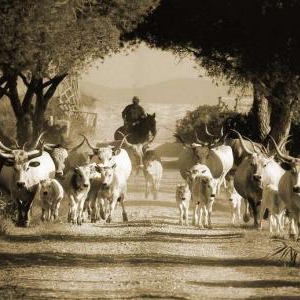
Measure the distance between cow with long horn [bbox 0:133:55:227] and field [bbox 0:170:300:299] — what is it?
44cm

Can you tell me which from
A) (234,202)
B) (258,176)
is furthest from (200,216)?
(234,202)

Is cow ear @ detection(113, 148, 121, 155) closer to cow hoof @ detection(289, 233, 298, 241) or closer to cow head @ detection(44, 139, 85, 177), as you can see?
cow head @ detection(44, 139, 85, 177)

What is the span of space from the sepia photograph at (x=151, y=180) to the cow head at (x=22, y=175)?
3 centimetres

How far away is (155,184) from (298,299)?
18.2 meters

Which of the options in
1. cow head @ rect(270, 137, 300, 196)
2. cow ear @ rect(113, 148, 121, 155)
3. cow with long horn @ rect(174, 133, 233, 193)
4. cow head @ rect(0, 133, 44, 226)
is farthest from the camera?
cow with long horn @ rect(174, 133, 233, 193)

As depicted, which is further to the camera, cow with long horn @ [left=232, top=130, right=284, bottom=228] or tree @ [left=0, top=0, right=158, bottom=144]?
cow with long horn @ [left=232, top=130, right=284, bottom=228]

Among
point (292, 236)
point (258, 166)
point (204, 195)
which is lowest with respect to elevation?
point (292, 236)

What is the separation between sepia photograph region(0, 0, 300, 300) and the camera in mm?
15266

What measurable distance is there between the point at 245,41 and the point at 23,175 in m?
8.71

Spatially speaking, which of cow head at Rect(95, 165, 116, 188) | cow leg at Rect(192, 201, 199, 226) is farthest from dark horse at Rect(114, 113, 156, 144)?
cow head at Rect(95, 165, 116, 188)

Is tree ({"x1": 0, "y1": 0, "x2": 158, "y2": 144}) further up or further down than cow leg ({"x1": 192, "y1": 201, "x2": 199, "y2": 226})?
further up

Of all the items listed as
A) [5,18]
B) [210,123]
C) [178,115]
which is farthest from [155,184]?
[178,115]

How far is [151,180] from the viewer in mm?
31219

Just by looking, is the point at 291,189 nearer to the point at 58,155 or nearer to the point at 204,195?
the point at 204,195
